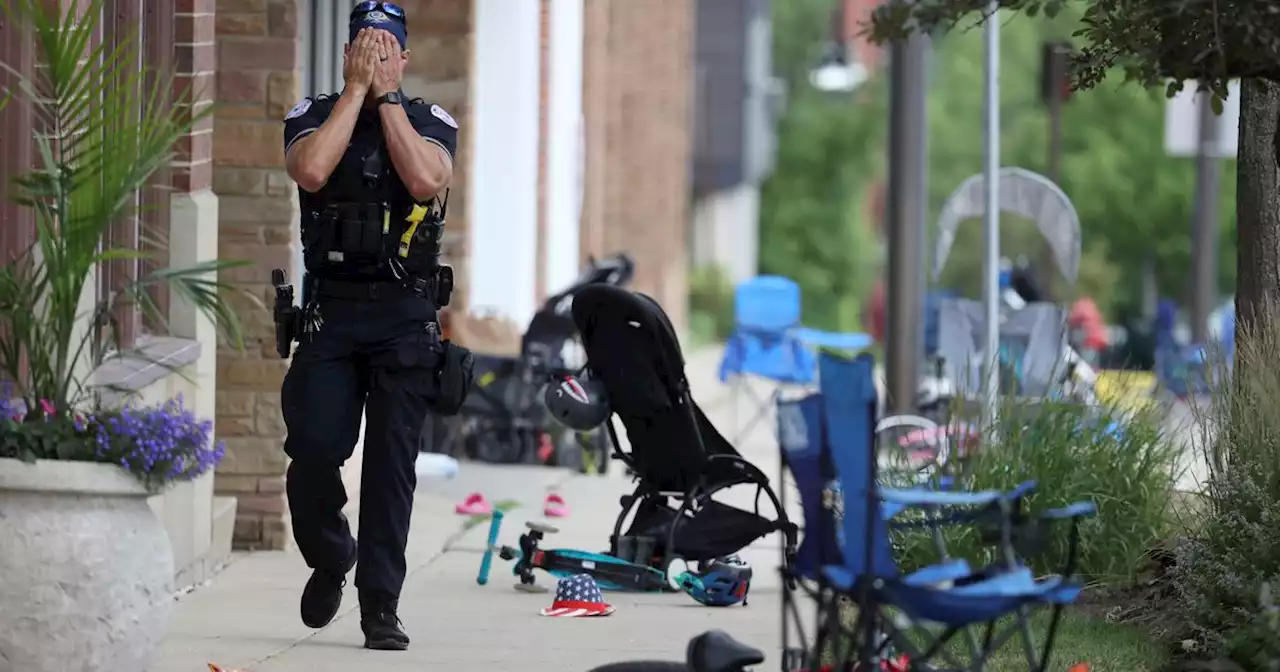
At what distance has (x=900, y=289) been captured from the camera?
17.7m

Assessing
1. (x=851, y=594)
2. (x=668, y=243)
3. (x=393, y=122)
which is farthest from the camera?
(x=668, y=243)

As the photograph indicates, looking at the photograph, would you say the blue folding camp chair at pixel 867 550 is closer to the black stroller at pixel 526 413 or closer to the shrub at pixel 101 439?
the shrub at pixel 101 439

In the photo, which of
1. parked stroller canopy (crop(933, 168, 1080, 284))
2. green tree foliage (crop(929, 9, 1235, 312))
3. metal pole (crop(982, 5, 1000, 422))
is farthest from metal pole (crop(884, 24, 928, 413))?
green tree foliage (crop(929, 9, 1235, 312))

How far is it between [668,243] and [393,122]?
29899 mm

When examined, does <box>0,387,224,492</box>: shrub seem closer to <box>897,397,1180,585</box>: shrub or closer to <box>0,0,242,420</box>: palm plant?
<box>0,0,242,420</box>: palm plant

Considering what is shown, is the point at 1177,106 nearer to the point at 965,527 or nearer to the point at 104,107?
the point at 965,527

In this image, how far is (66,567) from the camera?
20.6 feet

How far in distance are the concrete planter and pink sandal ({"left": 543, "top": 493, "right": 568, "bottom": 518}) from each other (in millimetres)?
6013

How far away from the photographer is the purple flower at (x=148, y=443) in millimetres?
6320

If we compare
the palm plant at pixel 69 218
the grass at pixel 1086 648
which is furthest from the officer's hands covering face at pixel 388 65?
the grass at pixel 1086 648

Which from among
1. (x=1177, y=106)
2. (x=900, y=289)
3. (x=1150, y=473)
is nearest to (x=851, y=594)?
(x=1150, y=473)

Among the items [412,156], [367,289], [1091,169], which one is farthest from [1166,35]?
[1091,169]

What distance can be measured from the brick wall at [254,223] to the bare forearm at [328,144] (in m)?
2.82

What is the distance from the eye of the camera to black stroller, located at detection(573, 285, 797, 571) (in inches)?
370
